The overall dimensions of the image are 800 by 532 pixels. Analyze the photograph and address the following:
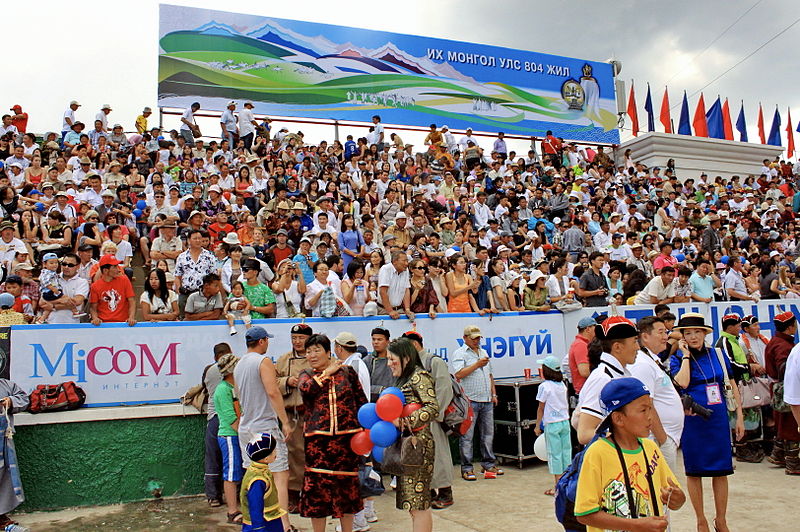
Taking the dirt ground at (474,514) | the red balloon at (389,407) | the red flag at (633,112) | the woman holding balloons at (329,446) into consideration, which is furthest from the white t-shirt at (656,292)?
the red flag at (633,112)

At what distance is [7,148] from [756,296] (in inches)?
590

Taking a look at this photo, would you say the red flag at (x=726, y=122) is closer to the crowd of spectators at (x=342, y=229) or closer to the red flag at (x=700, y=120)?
the red flag at (x=700, y=120)

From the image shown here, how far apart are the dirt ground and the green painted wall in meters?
0.15

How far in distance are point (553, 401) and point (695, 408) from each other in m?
2.21

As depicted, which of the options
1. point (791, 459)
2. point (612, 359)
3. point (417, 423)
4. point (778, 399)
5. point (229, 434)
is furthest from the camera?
point (778, 399)

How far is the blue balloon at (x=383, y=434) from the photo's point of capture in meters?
4.48

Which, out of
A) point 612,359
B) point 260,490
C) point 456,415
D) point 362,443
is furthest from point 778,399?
point 260,490

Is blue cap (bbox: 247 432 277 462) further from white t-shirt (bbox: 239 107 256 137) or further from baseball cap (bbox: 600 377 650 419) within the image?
white t-shirt (bbox: 239 107 256 137)

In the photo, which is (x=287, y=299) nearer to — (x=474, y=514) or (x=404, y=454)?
(x=474, y=514)

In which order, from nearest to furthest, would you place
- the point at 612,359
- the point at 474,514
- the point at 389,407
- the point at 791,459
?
the point at 612,359
the point at 389,407
the point at 474,514
the point at 791,459

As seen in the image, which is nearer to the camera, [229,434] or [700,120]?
[229,434]

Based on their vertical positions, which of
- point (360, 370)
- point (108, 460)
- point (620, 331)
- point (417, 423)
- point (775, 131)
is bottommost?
point (108, 460)

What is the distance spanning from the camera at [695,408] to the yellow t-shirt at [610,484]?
2.61m

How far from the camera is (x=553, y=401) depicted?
23.7 ft
